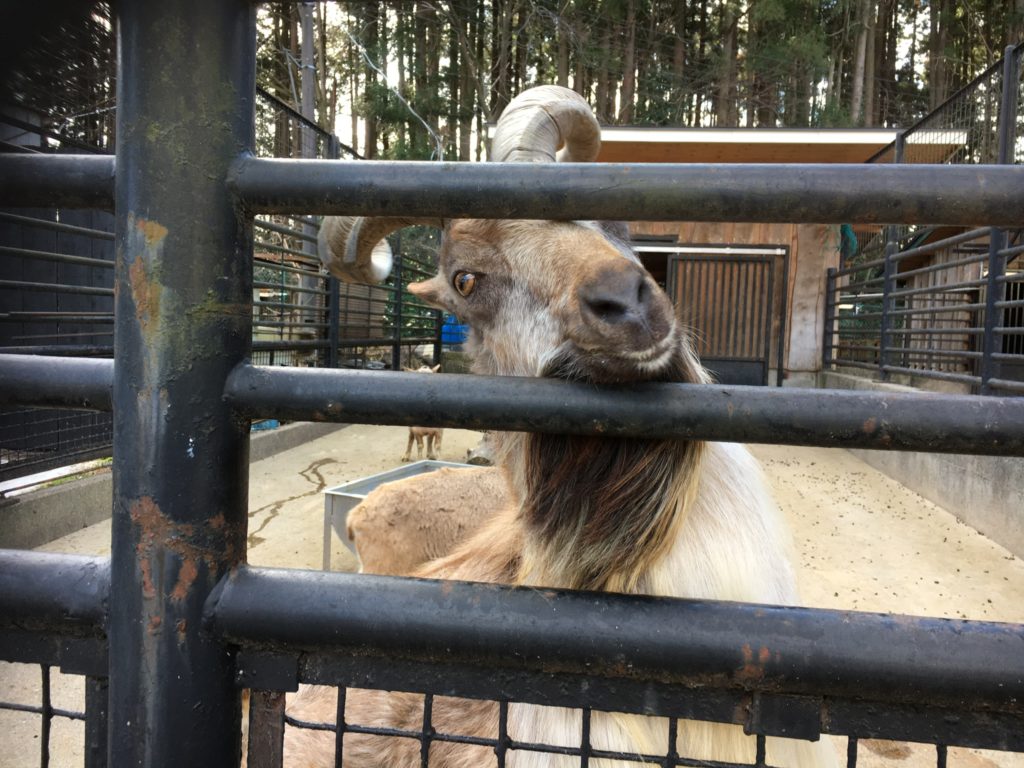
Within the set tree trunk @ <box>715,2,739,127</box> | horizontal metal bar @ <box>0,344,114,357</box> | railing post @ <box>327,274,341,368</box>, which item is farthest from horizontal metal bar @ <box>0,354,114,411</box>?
tree trunk @ <box>715,2,739,127</box>

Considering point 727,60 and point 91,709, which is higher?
point 727,60

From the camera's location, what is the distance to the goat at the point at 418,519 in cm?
388

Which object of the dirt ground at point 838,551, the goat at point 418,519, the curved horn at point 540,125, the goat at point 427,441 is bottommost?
the dirt ground at point 838,551

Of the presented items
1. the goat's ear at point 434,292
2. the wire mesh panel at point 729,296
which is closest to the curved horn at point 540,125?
the goat's ear at point 434,292

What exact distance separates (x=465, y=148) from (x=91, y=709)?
21.5 metres

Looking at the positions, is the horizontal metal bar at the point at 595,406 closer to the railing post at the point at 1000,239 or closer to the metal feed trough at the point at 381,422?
the metal feed trough at the point at 381,422

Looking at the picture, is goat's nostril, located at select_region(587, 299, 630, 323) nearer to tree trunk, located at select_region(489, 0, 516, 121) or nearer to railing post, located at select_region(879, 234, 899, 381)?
railing post, located at select_region(879, 234, 899, 381)

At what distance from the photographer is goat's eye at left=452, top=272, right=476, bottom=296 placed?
223cm

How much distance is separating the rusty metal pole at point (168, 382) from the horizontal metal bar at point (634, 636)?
0.06 m

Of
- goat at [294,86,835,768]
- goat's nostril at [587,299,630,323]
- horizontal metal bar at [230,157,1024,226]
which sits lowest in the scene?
goat at [294,86,835,768]

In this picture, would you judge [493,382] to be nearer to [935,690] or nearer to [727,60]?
[935,690]

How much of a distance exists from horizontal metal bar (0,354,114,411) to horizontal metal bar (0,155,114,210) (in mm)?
220

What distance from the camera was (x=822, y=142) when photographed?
1041 cm

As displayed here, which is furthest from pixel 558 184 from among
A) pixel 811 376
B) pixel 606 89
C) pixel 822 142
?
pixel 606 89
